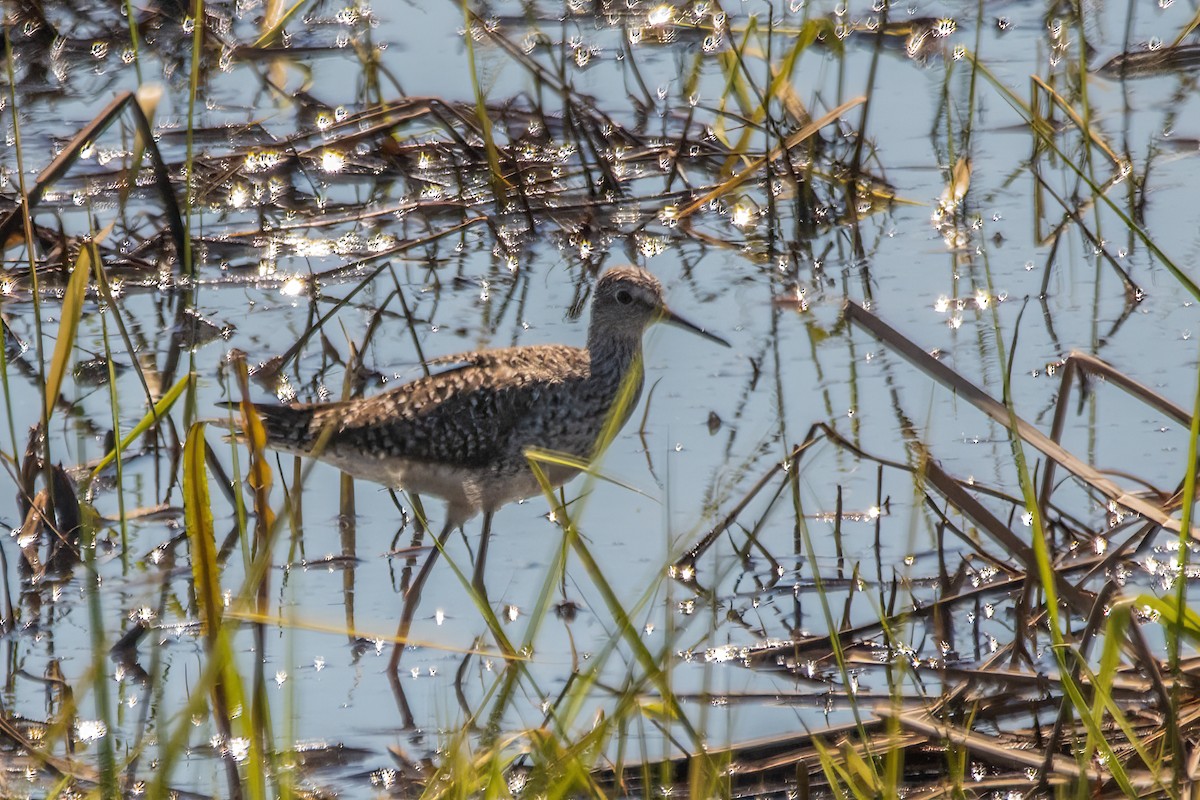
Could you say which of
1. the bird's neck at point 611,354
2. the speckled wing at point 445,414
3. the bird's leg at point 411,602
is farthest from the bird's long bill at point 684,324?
the bird's leg at point 411,602

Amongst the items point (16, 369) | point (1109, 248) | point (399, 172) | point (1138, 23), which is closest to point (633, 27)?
point (399, 172)

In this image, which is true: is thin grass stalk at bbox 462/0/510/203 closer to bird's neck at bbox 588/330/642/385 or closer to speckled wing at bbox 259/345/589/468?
bird's neck at bbox 588/330/642/385

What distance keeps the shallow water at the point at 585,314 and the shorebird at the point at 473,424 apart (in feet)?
0.62

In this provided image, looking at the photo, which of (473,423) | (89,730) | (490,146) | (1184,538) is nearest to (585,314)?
(490,146)

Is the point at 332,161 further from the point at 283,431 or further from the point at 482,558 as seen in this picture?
the point at 482,558

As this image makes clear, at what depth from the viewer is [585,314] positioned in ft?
26.7

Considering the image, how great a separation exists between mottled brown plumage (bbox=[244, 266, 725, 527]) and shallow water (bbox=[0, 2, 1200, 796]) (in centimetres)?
20

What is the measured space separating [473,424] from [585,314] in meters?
1.73

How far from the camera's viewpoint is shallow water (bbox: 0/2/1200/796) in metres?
5.53

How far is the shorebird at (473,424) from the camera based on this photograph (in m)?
6.30

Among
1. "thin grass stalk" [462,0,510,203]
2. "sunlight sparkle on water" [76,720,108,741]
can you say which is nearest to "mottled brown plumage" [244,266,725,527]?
"thin grass stalk" [462,0,510,203]

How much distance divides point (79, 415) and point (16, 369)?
59cm

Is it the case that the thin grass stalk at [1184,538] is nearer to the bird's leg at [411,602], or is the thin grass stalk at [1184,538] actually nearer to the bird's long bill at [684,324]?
the bird's leg at [411,602]

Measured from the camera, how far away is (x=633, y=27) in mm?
10734
